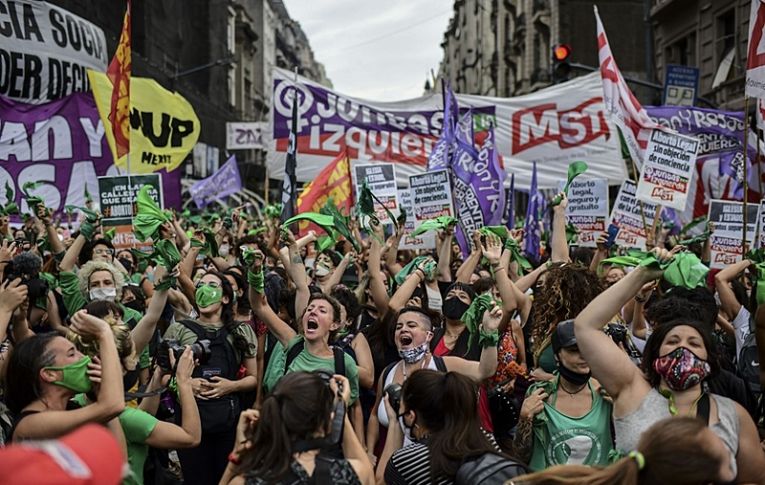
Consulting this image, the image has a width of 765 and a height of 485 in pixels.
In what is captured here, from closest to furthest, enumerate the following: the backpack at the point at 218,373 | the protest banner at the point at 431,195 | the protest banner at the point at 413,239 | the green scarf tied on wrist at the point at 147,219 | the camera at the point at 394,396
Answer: the camera at the point at 394,396
the backpack at the point at 218,373
the green scarf tied on wrist at the point at 147,219
the protest banner at the point at 413,239
the protest banner at the point at 431,195

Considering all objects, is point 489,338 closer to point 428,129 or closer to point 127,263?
point 127,263

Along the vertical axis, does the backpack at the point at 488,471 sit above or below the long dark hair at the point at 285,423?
below

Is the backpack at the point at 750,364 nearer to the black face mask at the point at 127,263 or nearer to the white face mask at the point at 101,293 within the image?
the white face mask at the point at 101,293

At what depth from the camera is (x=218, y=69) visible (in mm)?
50250

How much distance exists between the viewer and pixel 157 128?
12.8 meters

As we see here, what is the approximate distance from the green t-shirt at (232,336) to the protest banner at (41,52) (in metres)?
6.98

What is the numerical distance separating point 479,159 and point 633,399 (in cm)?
733

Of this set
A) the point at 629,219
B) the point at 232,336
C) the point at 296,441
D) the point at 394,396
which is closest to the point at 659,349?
the point at 394,396

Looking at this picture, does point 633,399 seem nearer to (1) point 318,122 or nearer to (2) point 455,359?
(2) point 455,359

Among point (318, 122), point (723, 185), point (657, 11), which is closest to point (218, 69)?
point (657, 11)

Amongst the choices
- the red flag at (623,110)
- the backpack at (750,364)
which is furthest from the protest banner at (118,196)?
the backpack at (750,364)

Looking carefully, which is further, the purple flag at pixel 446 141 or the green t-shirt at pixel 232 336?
the purple flag at pixel 446 141

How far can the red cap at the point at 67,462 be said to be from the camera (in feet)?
5.82

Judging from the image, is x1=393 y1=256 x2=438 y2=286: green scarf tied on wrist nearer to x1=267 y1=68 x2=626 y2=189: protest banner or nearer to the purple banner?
the purple banner
